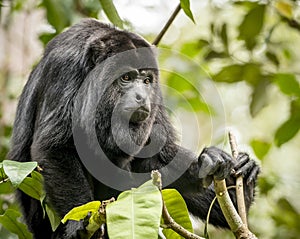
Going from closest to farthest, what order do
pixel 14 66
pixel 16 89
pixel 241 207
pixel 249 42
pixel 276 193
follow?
pixel 241 207, pixel 249 42, pixel 16 89, pixel 276 193, pixel 14 66

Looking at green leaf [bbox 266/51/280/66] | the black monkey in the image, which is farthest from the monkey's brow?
green leaf [bbox 266/51/280/66]

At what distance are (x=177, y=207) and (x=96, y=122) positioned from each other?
136cm

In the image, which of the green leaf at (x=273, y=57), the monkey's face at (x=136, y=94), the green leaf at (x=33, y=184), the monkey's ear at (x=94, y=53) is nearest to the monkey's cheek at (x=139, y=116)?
the monkey's face at (x=136, y=94)

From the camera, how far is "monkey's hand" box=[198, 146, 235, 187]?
2977 millimetres

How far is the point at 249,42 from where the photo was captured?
4.61m

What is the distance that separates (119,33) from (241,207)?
1.46 meters

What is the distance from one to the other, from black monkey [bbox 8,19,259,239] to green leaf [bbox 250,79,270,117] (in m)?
0.78

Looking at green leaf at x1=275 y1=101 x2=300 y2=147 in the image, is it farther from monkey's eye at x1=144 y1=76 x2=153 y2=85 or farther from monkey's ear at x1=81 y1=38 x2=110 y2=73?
monkey's ear at x1=81 y1=38 x2=110 y2=73

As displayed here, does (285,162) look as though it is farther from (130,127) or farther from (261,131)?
(130,127)

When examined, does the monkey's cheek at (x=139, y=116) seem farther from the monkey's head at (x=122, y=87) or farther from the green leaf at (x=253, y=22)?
the green leaf at (x=253, y=22)

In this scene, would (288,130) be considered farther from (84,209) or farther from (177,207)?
(84,209)

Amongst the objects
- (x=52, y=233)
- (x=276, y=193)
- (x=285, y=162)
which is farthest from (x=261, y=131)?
(x=52, y=233)

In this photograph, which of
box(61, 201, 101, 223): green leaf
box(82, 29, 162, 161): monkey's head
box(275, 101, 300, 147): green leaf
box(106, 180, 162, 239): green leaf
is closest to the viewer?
box(106, 180, 162, 239): green leaf

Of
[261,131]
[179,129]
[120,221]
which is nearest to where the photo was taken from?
[120,221]
